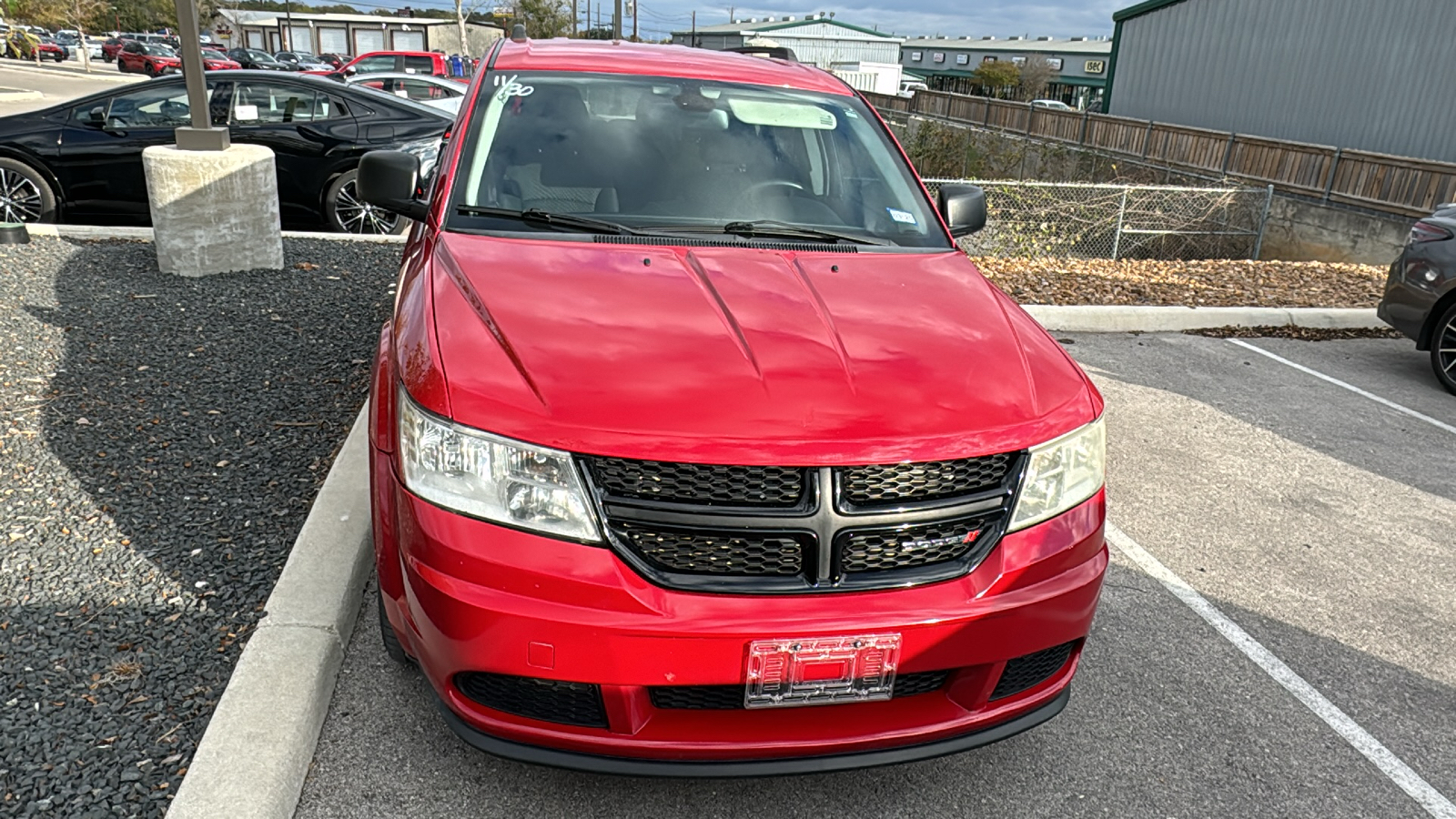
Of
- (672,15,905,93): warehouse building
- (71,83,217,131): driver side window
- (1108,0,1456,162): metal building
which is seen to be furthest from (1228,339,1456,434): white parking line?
(672,15,905,93): warehouse building

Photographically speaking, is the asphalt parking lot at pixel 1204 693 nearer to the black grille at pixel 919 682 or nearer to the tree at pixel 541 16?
the black grille at pixel 919 682

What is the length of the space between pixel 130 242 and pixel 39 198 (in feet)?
4.88

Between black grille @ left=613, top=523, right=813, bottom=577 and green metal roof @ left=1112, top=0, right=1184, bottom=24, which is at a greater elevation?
green metal roof @ left=1112, top=0, right=1184, bottom=24

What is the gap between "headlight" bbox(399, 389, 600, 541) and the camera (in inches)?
87.2

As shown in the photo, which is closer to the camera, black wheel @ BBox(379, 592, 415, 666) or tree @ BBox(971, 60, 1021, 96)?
black wheel @ BBox(379, 592, 415, 666)

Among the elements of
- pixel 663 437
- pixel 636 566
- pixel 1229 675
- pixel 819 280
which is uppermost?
pixel 819 280

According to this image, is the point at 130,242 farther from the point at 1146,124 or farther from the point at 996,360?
the point at 1146,124

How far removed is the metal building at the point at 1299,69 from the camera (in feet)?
62.4

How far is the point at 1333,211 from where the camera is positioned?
48.7ft

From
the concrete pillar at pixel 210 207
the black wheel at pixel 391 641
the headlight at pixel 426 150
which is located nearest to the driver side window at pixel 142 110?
the headlight at pixel 426 150

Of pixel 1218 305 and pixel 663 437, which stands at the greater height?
pixel 663 437

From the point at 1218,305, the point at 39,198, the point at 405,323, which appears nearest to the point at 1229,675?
the point at 405,323

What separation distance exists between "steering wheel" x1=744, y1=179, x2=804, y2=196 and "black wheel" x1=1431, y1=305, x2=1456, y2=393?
19.8ft

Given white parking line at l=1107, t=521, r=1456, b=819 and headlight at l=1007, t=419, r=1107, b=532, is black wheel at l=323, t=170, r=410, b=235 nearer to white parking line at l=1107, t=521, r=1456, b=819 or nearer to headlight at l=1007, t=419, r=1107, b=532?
white parking line at l=1107, t=521, r=1456, b=819
